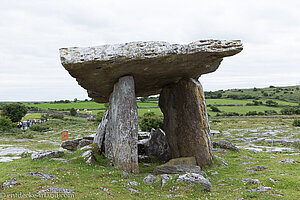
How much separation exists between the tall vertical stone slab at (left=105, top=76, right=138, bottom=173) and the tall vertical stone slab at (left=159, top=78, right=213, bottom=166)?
337cm

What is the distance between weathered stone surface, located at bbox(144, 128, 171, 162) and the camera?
16661 millimetres

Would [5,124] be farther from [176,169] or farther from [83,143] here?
[176,169]

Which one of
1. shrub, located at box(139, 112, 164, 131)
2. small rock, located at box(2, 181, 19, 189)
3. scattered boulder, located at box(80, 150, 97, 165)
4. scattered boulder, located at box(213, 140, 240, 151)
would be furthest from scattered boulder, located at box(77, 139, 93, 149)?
shrub, located at box(139, 112, 164, 131)

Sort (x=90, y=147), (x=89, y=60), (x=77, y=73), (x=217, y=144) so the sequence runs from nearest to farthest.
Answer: (x=89, y=60)
(x=77, y=73)
(x=90, y=147)
(x=217, y=144)

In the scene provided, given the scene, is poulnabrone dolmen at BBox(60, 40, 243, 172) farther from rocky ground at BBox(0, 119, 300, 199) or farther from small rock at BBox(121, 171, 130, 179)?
rocky ground at BBox(0, 119, 300, 199)

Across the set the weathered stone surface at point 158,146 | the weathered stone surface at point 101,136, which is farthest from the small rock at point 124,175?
the weathered stone surface at point 158,146

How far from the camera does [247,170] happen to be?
11578 mm

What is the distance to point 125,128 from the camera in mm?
11789

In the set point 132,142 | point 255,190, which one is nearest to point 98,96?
point 132,142

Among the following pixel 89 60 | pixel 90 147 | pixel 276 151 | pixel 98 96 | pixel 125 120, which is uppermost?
pixel 89 60

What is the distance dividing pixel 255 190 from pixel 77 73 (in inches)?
346

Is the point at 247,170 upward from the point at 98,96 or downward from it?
downward

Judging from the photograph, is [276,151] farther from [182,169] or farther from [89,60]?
[89,60]

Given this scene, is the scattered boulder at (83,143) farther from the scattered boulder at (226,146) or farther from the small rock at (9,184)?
the scattered boulder at (226,146)
